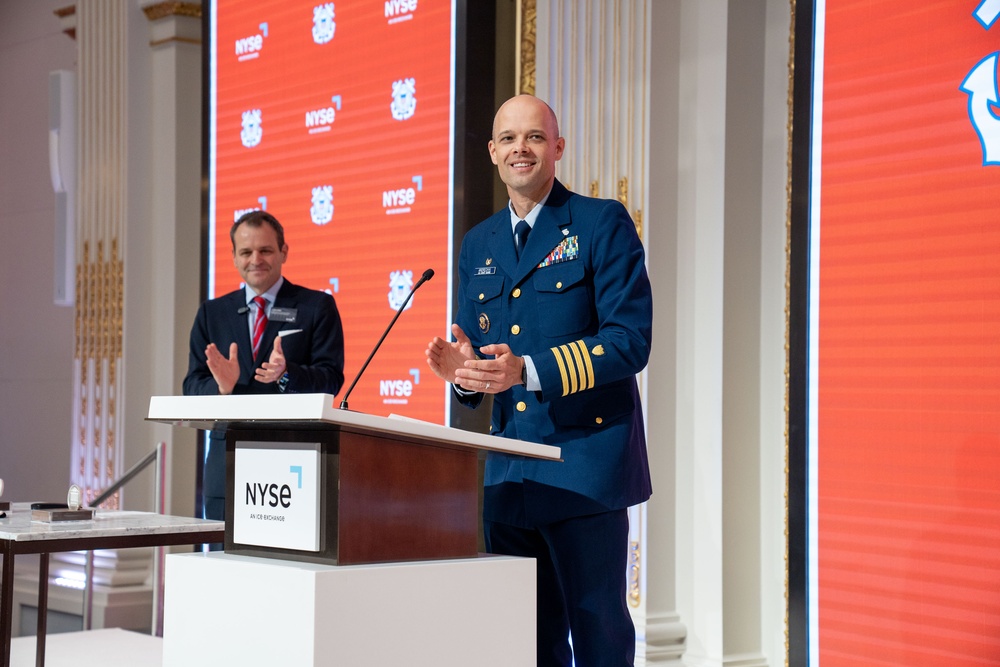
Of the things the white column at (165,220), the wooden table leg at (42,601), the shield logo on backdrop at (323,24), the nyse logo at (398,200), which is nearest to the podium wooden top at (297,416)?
the wooden table leg at (42,601)

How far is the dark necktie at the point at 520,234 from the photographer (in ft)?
7.29

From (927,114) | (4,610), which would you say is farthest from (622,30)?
(4,610)

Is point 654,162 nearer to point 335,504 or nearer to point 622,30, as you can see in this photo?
point 622,30

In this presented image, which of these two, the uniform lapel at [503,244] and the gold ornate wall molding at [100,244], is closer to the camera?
the uniform lapel at [503,244]

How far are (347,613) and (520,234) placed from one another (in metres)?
0.89

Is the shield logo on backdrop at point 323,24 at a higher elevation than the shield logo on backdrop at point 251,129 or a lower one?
higher

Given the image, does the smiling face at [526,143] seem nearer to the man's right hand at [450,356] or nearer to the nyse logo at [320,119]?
the man's right hand at [450,356]

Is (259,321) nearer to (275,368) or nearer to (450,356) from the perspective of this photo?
(275,368)

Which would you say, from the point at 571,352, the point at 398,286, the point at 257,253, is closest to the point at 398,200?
the point at 398,286

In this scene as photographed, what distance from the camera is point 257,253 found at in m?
3.39

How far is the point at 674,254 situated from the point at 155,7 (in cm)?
332

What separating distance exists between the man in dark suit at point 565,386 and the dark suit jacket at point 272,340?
124 centimetres

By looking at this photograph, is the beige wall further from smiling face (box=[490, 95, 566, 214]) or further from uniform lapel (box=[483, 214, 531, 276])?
smiling face (box=[490, 95, 566, 214])

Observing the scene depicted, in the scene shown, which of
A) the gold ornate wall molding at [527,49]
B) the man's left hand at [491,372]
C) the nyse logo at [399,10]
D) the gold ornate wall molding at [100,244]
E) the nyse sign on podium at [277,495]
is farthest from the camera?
the gold ornate wall molding at [100,244]
